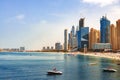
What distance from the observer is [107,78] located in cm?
9606

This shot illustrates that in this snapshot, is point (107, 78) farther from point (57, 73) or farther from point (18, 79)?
point (18, 79)

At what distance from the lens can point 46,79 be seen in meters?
92.9

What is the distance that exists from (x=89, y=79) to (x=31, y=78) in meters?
19.4

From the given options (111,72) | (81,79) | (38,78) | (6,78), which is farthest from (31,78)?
(111,72)

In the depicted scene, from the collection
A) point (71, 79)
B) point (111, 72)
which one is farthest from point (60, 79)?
point (111, 72)

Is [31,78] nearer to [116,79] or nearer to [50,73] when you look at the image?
[50,73]

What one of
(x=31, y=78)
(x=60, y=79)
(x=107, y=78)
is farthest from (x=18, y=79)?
(x=107, y=78)

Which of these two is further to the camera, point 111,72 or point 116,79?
point 111,72

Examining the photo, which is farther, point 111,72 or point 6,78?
point 111,72

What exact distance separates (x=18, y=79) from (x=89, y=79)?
2347 centimetres

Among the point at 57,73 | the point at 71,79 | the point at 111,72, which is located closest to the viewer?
the point at 71,79

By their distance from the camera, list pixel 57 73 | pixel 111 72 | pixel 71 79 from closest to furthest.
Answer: pixel 71 79 → pixel 57 73 → pixel 111 72

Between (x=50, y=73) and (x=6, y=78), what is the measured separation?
17446 mm

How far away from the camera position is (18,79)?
93.8 m
